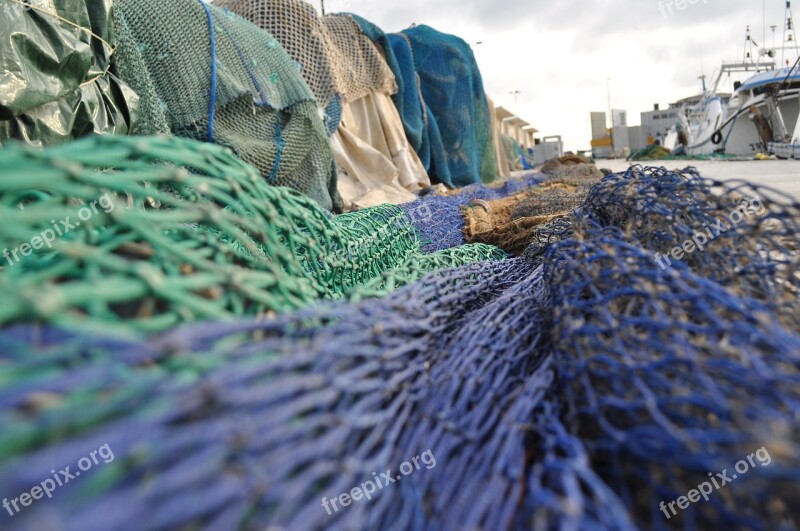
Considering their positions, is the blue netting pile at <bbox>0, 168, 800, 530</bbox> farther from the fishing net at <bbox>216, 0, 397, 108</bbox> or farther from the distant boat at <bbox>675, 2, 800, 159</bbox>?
the distant boat at <bbox>675, 2, 800, 159</bbox>

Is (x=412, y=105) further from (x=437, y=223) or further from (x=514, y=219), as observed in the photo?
(x=437, y=223)

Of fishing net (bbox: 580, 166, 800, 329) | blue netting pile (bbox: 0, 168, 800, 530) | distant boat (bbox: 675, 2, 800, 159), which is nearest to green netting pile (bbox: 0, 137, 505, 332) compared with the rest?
blue netting pile (bbox: 0, 168, 800, 530)

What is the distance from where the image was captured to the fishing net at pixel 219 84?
286cm

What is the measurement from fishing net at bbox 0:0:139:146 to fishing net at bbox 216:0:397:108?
6.33 feet

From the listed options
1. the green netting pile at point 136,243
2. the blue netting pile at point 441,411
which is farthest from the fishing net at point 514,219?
the green netting pile at point 136,243

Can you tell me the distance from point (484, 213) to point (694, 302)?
241 centimetres

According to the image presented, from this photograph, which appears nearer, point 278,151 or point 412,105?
point 278,151

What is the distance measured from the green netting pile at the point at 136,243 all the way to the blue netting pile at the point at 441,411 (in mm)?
59

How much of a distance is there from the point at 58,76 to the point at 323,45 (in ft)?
8.78

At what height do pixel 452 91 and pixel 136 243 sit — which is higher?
pixel 452 91

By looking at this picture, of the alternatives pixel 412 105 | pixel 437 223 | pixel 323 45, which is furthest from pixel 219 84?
pixel 412 105

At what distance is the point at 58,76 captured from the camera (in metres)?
2.21

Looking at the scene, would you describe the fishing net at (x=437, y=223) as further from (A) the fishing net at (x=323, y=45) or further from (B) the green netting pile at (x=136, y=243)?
(A) the fishing net at (x=323, y=45)

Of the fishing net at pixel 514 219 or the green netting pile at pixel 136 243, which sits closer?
the green netting pile at pixel 136 243
